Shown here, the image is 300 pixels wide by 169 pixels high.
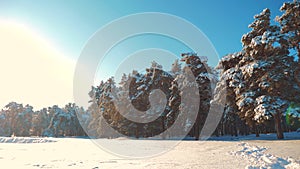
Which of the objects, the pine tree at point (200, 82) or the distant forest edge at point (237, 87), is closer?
the distant forest edge at point (237, 87)

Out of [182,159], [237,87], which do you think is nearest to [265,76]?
[237,87]

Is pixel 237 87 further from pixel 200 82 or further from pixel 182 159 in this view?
pixel 182 159

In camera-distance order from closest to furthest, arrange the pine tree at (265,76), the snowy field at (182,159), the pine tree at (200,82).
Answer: the snowy field at (182,159) → the pine tree at (265,76) → the pine tree at (200,82)

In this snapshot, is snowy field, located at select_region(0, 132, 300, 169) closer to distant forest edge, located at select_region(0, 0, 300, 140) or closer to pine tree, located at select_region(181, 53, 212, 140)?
distant forest edge, located at select_region(0, 0, 300, 140)

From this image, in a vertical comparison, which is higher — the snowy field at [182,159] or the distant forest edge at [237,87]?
the distant forest edge at [237,87]

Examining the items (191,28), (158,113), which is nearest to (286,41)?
(191,28)

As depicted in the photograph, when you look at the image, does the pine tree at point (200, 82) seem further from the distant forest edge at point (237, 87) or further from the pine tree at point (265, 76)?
the pine tree at point (265, 76)

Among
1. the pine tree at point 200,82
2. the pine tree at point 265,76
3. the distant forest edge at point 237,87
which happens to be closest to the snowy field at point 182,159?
the pine tree at point 265,76

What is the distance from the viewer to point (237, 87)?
2059cm

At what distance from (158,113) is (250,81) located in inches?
724

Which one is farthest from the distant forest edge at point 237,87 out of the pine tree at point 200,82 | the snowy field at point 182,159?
the snowy field at point 182,159

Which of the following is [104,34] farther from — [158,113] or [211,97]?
[158,113]

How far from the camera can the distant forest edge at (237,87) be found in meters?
17.8

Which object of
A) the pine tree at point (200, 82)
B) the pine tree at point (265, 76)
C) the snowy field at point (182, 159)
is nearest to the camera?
the snowy field at point (182, 159)
